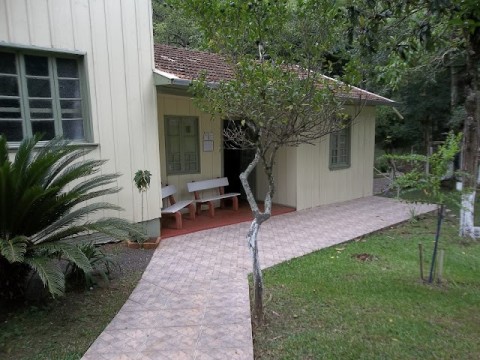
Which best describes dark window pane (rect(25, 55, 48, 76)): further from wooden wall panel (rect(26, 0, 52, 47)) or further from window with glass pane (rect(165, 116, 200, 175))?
window with glass pane (rect(165, 116, 200, 175))

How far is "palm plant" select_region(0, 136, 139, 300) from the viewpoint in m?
3.54

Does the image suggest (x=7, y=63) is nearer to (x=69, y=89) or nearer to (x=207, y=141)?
(x=69, y=89)

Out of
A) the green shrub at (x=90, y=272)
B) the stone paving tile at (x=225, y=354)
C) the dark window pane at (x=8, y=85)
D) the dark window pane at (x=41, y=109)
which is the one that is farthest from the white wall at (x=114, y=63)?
the stone paving tile at (x=225, y=354)

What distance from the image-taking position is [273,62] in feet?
11.7

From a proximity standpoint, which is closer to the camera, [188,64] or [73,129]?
[73,129]

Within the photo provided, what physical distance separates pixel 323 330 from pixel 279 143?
1.85 meters

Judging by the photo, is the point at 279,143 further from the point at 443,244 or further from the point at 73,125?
the point at 443,244

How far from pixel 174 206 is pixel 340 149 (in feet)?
17.5

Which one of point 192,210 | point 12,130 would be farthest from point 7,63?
point 192,210

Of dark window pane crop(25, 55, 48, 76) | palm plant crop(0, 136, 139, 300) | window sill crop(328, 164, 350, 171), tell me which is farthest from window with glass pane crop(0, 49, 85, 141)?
window sill crop(328, 164, 350, 171)

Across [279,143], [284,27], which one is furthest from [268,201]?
[284,27]

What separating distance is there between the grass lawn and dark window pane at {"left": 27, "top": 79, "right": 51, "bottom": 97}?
4185 mm

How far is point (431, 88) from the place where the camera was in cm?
1395

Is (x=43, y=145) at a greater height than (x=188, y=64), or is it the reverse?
(x=188, y=64)
